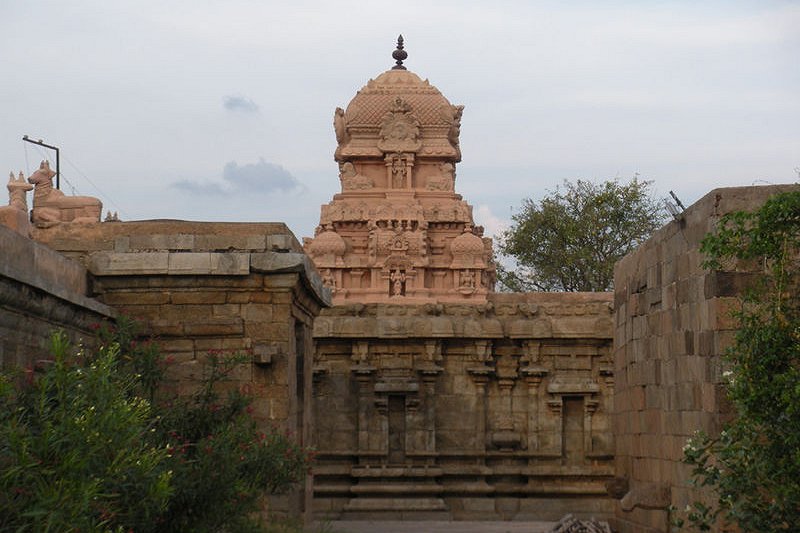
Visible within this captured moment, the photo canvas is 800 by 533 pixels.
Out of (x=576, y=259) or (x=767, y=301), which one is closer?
(x=767, y=301)

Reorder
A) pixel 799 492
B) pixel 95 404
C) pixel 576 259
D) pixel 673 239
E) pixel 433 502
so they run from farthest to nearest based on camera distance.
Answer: pixel 576 259 < pixel 433 502 < pixel 673 239 < pixel 799 492 < pixel 95 404

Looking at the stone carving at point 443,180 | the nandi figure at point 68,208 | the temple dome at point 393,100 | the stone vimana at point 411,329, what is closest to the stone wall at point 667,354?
the stone vimana at point 411,329

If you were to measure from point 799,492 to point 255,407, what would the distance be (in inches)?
199

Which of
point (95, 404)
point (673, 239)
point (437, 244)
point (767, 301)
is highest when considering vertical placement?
point (437, 244)

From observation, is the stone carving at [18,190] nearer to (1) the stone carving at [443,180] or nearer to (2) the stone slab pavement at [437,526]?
(2) the stone slab pavement at [437,526]

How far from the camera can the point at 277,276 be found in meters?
11.8

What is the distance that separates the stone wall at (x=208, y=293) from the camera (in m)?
11.7

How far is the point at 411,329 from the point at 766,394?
11517 millimetres

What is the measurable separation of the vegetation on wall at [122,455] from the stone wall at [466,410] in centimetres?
913

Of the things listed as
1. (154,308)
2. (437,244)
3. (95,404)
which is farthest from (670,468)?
(437,244)

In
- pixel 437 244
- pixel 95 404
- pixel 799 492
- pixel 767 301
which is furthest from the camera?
pixel 437 244

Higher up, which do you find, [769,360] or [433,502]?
[769,360]

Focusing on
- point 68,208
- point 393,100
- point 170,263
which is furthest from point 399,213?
point 170,263

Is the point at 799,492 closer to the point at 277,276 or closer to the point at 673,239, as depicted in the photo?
the point at 673,239
